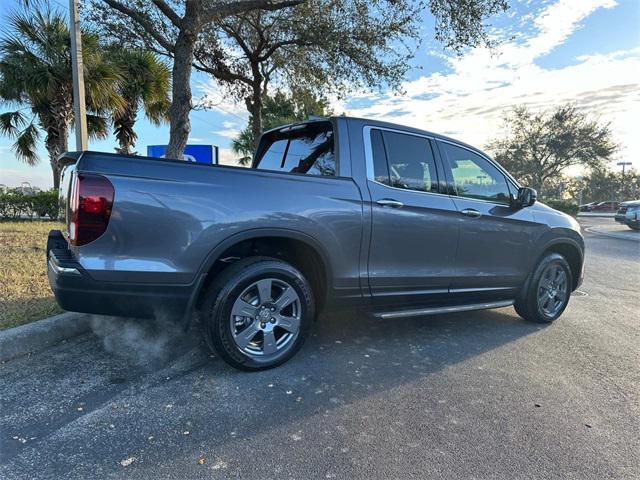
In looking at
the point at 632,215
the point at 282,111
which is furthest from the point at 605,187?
the point at 282,111

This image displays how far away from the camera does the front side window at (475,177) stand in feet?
14.1

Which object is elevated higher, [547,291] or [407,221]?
[407,221]

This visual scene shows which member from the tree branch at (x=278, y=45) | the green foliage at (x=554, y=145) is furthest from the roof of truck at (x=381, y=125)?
the green foliage at (x=554, y=145)

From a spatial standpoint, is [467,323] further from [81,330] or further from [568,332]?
[81,330]

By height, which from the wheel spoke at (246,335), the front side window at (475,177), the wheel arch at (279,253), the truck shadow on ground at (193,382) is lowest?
the truck shadow on ground at (193,382)

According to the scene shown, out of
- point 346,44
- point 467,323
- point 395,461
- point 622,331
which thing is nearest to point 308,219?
point 395,461

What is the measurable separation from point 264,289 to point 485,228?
2287 mm

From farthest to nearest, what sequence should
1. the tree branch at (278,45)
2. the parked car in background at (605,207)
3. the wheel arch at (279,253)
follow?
the parked car in background at (605,207), the tree branch at (278,45), the wheel arch at (279,253)

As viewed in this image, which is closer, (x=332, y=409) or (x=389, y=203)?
(x=332, y=409)

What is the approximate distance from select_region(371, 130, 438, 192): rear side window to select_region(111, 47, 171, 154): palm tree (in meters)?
11.7

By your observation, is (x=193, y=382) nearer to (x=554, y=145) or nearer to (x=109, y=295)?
(x=109, y=295)

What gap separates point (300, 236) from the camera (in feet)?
10.8

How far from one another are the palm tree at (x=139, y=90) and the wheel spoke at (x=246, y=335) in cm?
1224

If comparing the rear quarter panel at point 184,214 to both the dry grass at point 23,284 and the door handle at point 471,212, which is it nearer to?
the door handle at point 471,212
